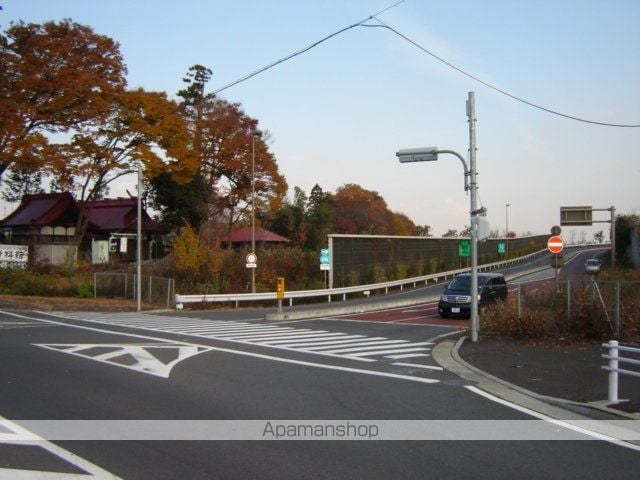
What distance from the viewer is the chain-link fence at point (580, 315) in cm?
1537

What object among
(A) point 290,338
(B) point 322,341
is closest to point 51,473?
(B) point 322,341

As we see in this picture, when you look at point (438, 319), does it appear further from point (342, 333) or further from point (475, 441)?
point (475, 441)

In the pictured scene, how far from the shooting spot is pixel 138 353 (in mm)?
13797

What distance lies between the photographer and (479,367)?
1262 cm

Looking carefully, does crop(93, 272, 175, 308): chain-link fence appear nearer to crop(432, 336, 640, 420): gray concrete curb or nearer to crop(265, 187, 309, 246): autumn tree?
crop(432, 336, 640, 420): gray concrete curb

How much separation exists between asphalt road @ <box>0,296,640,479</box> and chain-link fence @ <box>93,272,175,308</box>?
1504 centimetres

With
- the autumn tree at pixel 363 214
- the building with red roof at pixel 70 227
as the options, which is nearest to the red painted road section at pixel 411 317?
the building with red roof at pixel 70 227

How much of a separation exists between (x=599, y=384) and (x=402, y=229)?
3733 inches

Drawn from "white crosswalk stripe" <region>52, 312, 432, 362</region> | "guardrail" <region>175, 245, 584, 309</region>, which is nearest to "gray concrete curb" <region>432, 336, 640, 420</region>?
"white crosswalk stripe" <region>52, 312, 432, 362</region>

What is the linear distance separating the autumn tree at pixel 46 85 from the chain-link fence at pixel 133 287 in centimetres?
895

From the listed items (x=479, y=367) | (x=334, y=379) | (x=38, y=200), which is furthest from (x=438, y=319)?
(x=38, y=200)

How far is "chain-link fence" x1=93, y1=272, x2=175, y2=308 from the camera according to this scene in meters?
31.9

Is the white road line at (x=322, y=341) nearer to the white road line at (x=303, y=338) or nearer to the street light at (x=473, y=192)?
the white road line at (x=303, y=338)

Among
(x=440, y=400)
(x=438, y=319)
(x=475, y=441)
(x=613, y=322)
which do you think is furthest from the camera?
(x=438, y=319)
